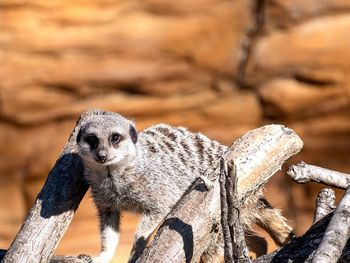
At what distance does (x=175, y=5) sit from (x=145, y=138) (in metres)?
3.99

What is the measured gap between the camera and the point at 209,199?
2434mm

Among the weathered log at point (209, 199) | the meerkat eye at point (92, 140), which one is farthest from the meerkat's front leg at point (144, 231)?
the weathered log at point (209, 199)

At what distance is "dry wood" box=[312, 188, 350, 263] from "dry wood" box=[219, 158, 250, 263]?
0.73ft

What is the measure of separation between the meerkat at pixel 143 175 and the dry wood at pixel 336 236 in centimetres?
117

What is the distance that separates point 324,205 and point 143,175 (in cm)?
107

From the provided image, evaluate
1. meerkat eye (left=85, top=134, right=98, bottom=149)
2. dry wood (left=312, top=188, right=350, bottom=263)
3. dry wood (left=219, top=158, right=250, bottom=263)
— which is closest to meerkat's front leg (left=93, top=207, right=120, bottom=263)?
meerkat eye (left=85, top=134, right=98, bottom=149)

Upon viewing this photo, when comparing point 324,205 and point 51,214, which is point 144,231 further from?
point 324,205

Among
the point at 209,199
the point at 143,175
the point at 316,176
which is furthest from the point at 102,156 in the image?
the point at 316,176

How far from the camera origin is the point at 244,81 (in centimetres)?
745

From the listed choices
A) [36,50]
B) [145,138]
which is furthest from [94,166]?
[36,50]

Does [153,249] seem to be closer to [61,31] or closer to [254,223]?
[254,223]

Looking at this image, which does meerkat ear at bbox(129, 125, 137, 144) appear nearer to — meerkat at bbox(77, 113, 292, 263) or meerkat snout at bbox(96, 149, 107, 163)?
meerkat at bbox(77, 113, 292, 263)

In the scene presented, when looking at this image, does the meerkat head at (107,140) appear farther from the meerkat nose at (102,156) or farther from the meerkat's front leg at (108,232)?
the meerkat's front leg at (108,232)

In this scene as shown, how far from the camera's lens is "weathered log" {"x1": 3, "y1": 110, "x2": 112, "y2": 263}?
8.86 ft
